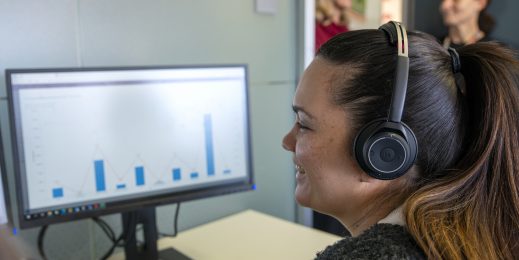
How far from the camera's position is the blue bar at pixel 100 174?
3.30ft

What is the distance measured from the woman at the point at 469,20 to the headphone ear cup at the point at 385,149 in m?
1.55

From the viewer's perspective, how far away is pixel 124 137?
1.04 m

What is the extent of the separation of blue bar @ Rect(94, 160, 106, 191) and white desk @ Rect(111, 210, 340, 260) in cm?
24

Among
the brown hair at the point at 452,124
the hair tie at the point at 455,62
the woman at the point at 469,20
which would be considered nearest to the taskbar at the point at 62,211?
the brown hair at the point at 452,124

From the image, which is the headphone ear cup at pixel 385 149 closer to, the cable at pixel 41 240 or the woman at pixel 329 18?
the cable at pixel 41 240

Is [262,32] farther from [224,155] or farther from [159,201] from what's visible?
[159,201]

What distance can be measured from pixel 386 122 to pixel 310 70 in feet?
0.57

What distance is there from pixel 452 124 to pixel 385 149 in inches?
4.6

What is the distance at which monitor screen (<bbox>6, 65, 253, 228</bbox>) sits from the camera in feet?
3.08

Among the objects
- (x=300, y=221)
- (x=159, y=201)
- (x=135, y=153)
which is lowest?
(x=300, y=221)

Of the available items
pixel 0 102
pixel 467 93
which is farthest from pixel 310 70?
pixel 0 102

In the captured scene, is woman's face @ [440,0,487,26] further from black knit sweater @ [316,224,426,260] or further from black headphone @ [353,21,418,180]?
black knit sweater @ [316,224,426,260]

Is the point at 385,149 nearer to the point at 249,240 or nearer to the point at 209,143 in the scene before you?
the point at 209,143

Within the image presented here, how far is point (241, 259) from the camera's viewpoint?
114 cm
